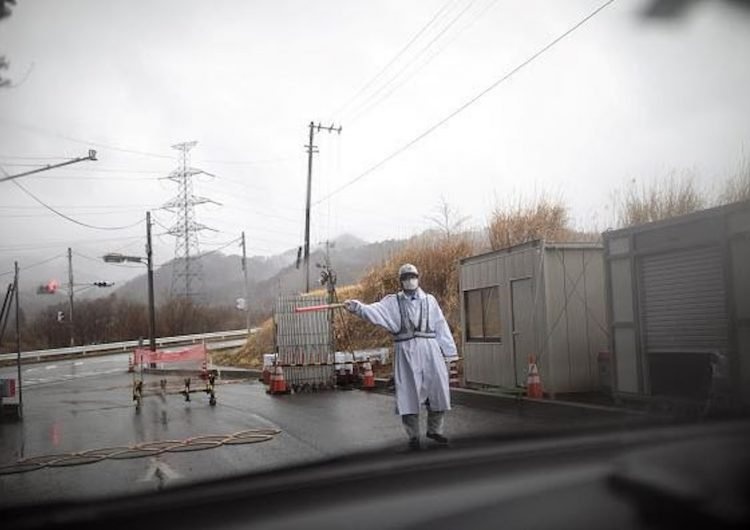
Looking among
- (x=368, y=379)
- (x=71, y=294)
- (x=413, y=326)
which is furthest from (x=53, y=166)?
(x=368, y=379)

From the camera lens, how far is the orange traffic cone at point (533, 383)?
1016cm

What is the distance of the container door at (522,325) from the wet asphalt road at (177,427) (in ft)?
6.69

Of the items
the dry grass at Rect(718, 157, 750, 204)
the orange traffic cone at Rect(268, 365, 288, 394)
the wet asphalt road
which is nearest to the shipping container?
the wet asphalt road

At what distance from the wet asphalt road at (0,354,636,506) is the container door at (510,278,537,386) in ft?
6.69

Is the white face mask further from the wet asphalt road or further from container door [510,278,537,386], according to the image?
container door [510,278,537,386]

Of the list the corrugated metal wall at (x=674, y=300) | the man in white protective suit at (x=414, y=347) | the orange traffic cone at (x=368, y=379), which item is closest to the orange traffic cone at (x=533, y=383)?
the corrugated metal wall at (x=674, y=300)

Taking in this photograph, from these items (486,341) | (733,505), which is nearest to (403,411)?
(733,505)

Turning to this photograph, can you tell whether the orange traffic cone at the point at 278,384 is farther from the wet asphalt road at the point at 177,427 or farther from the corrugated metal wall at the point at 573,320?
the corrugated metal wall at the point at 573,320

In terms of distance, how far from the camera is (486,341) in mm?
12234

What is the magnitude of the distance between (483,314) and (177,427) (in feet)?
20.4

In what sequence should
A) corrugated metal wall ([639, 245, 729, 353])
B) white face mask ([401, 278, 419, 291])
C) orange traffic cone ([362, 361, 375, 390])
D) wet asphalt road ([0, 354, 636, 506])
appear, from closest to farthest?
wet asphalt road ([0, 354, 636, 506])
white face mask ([401, 278, 419, 291])
corrugated metal wall ([639, 245, 729, 353])
orange traffic cone ([362, 361, 375, 390])

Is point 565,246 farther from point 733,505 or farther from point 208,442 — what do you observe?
point 733,505

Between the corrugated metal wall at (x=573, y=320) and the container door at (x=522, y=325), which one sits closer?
the corrugated metal wall at (x=573, y=320)

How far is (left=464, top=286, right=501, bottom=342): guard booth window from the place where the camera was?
1202 centimetres
